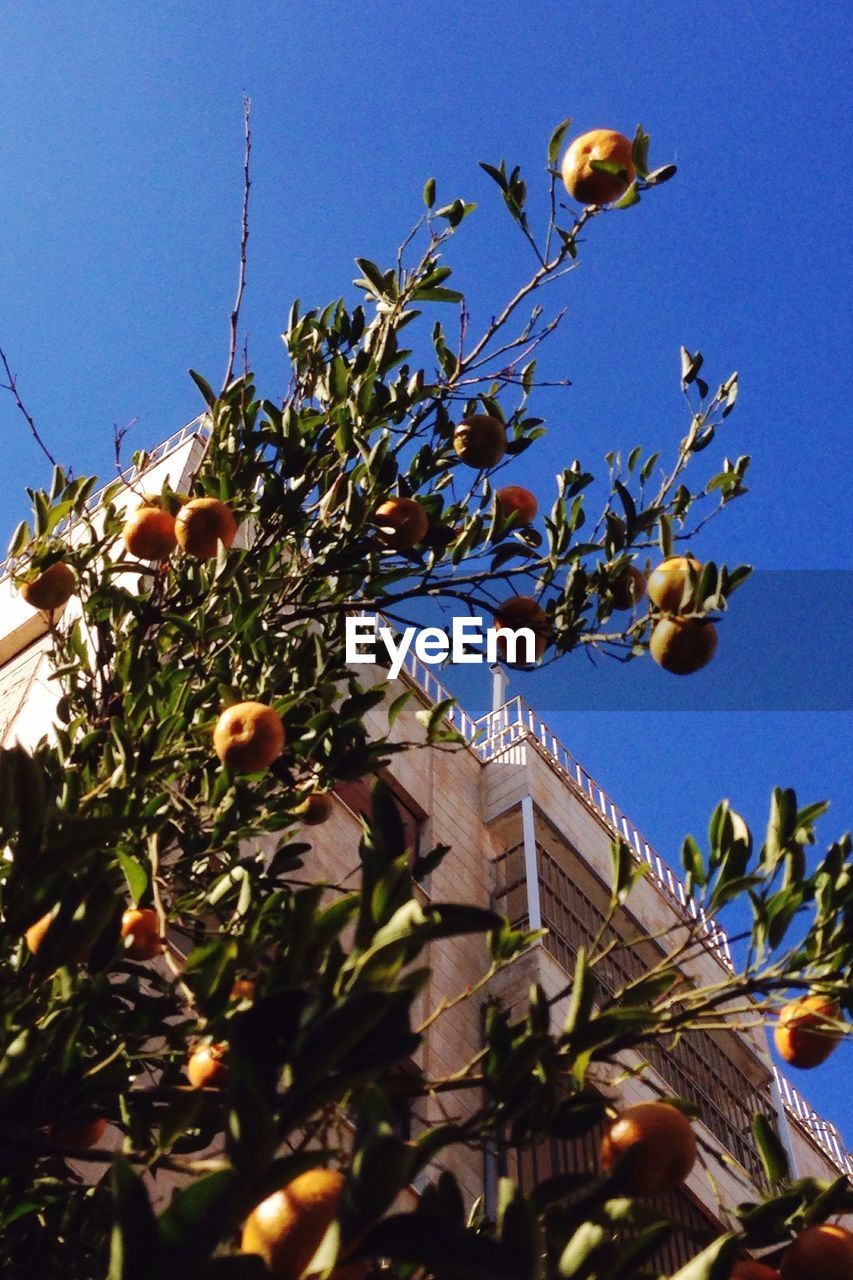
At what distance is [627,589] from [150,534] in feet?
5.09

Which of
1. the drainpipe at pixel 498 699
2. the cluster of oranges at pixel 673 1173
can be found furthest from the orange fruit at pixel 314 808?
the drainpipe at pixel 498 699

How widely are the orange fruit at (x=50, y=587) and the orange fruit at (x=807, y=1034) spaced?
2.60m

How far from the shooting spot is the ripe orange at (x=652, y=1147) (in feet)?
6.31

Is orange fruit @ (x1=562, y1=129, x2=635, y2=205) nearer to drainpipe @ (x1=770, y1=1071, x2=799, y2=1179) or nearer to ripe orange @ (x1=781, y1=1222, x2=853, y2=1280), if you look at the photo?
ripe orange @ (x1=781, y1=1222, x2=853, y2=1280)

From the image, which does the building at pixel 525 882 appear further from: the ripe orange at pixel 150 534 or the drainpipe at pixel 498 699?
the ripe orange at pixel 150 534

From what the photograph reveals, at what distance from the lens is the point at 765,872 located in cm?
236

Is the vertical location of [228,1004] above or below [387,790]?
below

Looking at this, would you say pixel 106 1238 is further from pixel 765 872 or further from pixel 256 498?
pixel 256 498

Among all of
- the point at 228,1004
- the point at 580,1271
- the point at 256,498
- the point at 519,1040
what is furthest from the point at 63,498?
the point at 580,1271

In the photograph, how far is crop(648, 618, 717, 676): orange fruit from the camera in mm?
3105

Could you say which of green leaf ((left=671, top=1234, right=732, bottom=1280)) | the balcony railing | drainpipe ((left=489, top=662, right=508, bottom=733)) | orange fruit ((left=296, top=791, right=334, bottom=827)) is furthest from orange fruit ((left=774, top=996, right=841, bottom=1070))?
drainpipe ((left=489, top=662, right=508, bottom=733))

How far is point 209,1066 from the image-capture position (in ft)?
7.15

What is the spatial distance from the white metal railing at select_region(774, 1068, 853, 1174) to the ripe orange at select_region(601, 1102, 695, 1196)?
1272 centimetres

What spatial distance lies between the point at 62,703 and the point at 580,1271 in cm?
283
